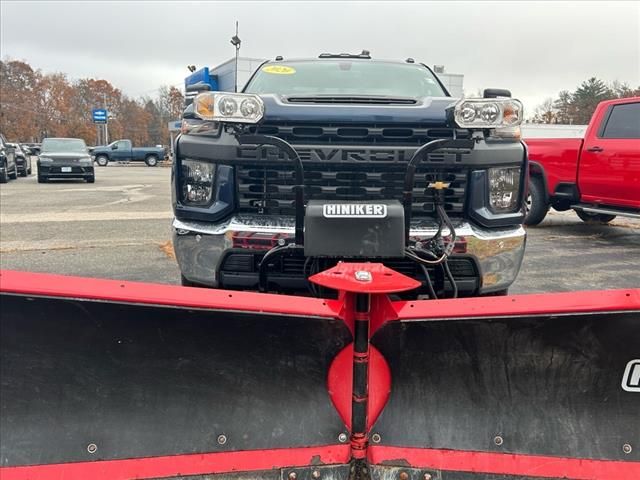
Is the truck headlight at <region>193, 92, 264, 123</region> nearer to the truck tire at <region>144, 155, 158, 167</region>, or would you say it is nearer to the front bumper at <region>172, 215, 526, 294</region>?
the front bumper at <region>172, 215, 526, 294</region>

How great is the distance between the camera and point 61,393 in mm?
1999

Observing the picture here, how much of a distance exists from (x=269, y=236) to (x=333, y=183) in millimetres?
455

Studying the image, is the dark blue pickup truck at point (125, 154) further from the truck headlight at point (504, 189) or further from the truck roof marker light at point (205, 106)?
the truck headlight at point (504, 189)

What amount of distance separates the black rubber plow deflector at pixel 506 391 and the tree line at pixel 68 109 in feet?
281

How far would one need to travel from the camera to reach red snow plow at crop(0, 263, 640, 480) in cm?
195

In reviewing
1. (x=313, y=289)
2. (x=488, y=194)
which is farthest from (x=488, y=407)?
(x=488, y=194)

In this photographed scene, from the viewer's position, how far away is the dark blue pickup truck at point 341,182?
2.68 m

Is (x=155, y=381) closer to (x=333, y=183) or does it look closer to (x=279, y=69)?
(x=333, y=183)

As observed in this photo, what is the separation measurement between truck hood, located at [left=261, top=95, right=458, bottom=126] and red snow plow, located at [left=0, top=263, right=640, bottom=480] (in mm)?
1065

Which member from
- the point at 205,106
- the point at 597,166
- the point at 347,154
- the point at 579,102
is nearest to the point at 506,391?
the point at 347,154

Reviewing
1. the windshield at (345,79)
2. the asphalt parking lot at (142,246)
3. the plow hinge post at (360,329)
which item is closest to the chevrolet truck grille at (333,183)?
the plow hinge post at (360,329)

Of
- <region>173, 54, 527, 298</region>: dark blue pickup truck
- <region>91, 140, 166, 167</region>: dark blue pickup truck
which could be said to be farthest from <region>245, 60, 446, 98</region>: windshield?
<region>91, 140, 166, 167</region>: dark blue pickup truck

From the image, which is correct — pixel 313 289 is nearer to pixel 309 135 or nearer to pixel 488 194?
pixel 309 135

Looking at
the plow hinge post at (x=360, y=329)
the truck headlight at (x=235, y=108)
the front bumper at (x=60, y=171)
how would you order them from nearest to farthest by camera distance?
the plow hinge post at (x=360, y=329) → the truck headlight at (x=235, y=108) → the front bumper at (x=60, y=171)
